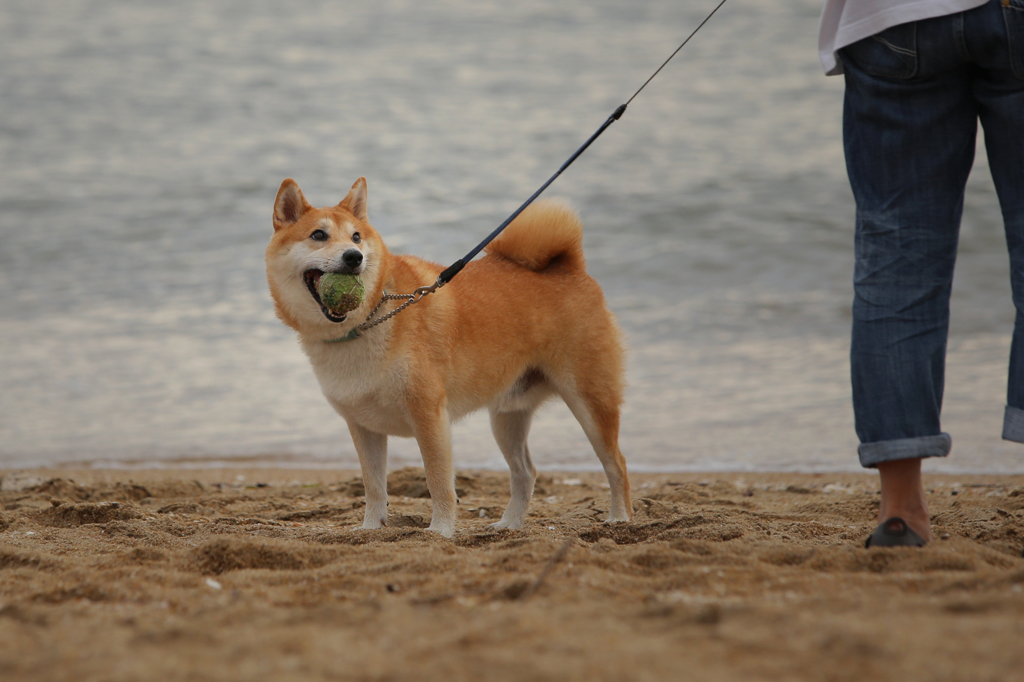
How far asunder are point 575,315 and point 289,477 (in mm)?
1996

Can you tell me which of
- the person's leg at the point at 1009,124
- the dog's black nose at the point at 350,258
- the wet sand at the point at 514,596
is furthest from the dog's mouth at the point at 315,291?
the person's leg at the point at 1009,124

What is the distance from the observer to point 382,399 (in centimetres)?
316

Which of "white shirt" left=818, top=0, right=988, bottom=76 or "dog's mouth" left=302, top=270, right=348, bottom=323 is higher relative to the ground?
"white shirt" left=818, top=0, right=988, bottom=76

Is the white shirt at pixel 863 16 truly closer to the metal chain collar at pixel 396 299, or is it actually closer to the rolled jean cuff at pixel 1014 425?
the rolled jean cuff at pixel 1014 425

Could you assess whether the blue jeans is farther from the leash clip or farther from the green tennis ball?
the green tennis ball

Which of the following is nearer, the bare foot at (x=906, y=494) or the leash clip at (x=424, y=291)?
the bare foot at (x=906, y=494)

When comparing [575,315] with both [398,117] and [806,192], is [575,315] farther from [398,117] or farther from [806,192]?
[398,117]

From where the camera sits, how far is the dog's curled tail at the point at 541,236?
3.67 m

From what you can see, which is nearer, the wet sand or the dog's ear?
the wet sand

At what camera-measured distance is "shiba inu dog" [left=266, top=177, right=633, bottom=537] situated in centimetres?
313

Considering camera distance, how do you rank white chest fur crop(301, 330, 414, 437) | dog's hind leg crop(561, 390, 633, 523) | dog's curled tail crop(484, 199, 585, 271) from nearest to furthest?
white chest fur crop(301, 330, 414, 437)
dog's hind leg crop(561, 390, 633, 523)
dog's curled tail crop(484, 199, 585, 271)

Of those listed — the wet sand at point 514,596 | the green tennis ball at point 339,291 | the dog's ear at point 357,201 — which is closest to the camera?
the wet sand at point 514,596

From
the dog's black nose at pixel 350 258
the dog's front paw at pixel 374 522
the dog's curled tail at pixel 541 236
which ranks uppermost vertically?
the dog's curled tail at pixel 541 236

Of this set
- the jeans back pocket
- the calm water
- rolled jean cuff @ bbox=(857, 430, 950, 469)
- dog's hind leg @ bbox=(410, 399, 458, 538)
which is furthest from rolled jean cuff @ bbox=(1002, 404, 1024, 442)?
the calm water
